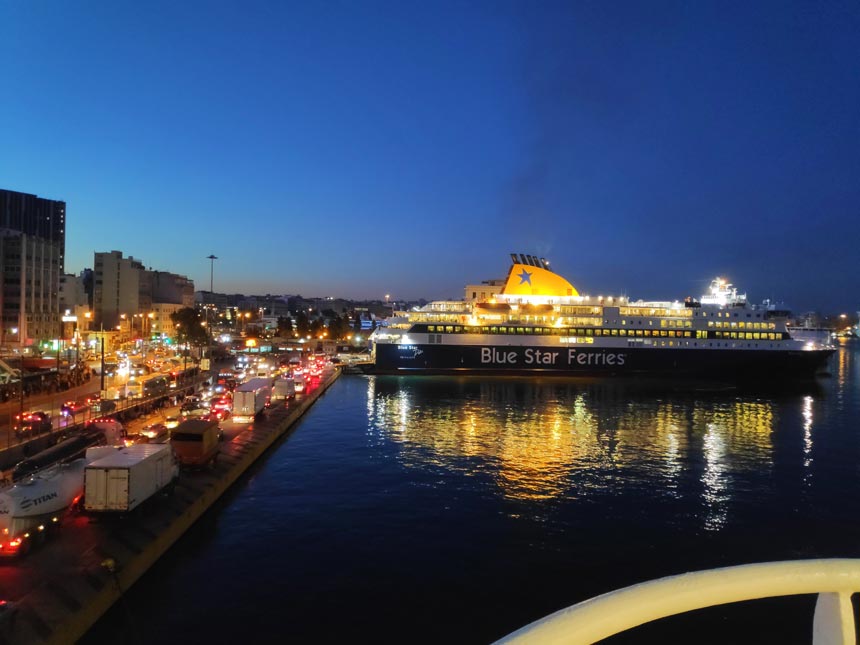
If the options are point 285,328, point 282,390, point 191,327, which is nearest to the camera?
point 282,390

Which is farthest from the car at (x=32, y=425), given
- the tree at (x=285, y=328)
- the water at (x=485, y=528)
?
the tree at (x=285, y=328)

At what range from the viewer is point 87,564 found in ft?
34.2

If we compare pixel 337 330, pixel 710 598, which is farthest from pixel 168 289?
pixel 710 598

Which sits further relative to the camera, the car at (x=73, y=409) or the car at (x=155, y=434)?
the car at (x=73, y=409)

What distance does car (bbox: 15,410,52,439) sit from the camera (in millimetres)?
20000

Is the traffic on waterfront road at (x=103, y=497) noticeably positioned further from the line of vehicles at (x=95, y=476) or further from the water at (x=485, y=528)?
the water at (x=485, y=528)

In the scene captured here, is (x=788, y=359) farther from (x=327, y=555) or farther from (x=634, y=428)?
(x=327, y=555)

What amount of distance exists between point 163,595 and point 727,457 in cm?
2051

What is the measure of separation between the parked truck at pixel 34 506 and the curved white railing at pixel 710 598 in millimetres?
12360

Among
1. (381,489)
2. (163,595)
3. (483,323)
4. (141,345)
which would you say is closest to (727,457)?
(381,489)

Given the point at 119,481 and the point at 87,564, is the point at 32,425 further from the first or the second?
the point at 87,564

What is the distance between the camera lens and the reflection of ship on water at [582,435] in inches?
750

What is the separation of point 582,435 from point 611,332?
27000 millimetres

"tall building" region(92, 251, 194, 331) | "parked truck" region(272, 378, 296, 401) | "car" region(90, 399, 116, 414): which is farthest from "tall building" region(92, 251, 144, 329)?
"car" region(90, 399, 116, 414)
